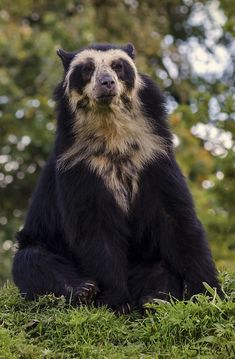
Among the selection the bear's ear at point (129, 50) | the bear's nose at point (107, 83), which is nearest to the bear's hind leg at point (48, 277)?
the bear's nose at point (107, 83)

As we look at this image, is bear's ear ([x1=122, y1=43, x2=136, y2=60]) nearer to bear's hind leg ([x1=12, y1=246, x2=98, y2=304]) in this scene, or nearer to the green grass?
bear's hind leg ([x1=12, y1=246, x2=98, y2=304])

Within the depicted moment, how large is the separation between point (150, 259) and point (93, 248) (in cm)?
60

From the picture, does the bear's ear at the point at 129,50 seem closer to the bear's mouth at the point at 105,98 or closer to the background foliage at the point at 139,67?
the bear's mouth at the point at 105,98

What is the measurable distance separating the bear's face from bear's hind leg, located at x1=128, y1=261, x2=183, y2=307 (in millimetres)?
1423

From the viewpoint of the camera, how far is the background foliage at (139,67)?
13734 millimetres

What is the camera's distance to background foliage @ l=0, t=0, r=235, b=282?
13.7 m

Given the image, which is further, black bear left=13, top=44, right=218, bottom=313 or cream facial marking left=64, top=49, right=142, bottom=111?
cream facial marking left=64, top=49, right=142, bottom=111

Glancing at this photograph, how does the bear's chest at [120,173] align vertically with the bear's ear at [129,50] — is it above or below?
below

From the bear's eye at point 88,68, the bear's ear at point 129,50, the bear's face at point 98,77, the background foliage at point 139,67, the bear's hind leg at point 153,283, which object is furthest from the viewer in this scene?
the background foliage at point 139,67

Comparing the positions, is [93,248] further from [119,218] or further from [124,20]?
[124,20]

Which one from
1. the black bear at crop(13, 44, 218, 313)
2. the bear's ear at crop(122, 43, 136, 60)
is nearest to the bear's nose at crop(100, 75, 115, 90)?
the black bear at crop(13, 44, 218, 313)

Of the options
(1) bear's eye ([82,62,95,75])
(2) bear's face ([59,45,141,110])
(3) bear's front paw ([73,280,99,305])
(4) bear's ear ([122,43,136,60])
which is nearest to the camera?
(3) bear's front paw ([73,280,99,305])

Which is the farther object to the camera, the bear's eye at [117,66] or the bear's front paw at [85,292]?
the bear's eye at [117,66]

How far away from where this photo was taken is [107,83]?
7734 mm
